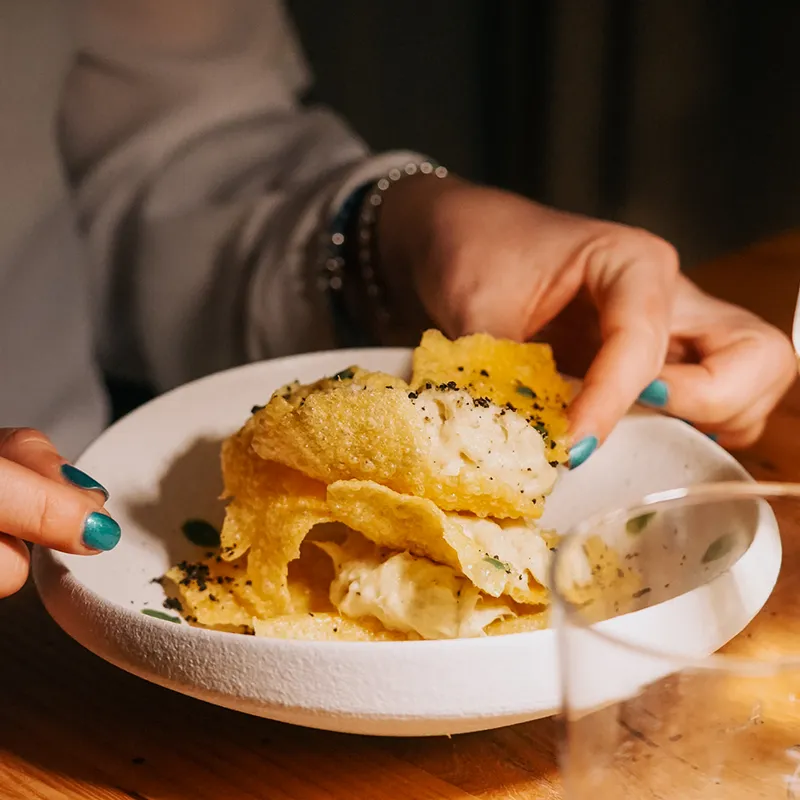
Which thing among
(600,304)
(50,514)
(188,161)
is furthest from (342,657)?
(188,161)

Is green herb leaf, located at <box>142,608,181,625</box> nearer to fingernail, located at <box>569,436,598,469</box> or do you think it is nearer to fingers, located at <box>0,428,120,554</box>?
fingers, located at <box>0,428,120,554</box>

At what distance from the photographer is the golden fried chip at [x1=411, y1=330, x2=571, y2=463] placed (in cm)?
74

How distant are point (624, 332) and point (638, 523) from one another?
0.34m

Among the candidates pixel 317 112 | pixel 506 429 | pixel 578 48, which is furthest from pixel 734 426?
pixel 578 48

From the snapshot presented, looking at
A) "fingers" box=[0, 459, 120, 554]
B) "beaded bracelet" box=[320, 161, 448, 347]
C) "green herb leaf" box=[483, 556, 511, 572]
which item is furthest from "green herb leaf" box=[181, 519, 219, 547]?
"beaded bracelet" box=[320, 161, 448, 347]

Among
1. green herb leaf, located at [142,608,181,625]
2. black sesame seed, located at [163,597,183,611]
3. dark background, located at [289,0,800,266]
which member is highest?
green herb leaf, located at [142,608,181,625]

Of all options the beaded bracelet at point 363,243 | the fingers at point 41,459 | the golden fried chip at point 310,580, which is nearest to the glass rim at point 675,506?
the golden fried chip at point 310,580

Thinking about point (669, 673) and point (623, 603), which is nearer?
point (669, 673)

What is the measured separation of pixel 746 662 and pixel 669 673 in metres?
0.03

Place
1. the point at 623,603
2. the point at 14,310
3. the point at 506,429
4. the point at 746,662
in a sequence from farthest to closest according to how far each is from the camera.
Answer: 1. the point at 14,310
2. the point at 506,429
3. the point at 623,603
4. the point at 746,662

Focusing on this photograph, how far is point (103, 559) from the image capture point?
0.68 m

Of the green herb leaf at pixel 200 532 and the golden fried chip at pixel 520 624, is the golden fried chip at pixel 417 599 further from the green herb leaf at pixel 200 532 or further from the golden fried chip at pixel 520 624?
the green herb leaf at pixel 200 532

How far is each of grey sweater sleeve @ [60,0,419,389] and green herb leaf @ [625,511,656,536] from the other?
0.83 meters

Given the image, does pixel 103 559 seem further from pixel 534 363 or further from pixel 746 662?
pixel 746 662
